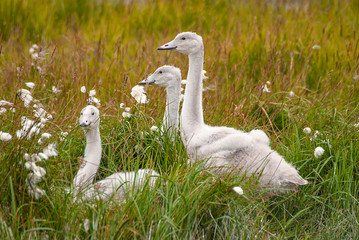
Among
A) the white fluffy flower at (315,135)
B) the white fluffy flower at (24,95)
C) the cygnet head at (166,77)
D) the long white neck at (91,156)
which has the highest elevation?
the white fluffy flower at (24,95)

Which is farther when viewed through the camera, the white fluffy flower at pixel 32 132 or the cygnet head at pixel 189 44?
the cygnet head at pixel 189 44

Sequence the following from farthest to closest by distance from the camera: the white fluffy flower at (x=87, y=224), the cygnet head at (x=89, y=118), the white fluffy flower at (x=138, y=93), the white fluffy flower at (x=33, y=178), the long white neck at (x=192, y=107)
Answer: the white fluffy flower at (x=138, y=93)
the long white neck at (x=192, y=107)
the cygnet head at (x=89, y=118)
the white fluffy flower at (x=33, y=178)
the white fluffy flower at (x=87, y=224)

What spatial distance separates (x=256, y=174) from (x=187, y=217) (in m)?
0.86

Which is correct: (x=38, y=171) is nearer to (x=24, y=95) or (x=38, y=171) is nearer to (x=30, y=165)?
(x=30, y=165)

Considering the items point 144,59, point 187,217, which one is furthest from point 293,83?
point 187,217

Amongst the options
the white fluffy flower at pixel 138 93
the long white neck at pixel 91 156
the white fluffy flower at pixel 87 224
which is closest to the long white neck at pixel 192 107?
the white fluffy flower at pixel 138 93

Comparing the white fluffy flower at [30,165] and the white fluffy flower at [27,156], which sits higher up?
the white fluffy flower at [27,156]

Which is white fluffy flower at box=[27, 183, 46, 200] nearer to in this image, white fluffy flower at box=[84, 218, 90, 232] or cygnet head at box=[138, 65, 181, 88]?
white fluffy flower at box=[84, 218, 90, 232]

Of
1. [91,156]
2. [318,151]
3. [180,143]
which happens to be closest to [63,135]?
[91,156]

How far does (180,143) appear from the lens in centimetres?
462

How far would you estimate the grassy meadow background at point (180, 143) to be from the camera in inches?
135

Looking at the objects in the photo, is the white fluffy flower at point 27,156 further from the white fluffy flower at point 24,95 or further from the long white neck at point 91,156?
the white fluffy flower at point 24,95

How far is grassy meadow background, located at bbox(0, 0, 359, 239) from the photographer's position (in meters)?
3.43

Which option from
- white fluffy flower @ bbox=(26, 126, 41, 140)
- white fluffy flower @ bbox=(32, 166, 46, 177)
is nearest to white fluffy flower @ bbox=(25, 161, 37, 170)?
white fluffy flower @ bbox=(32, 166, 46, 177)
